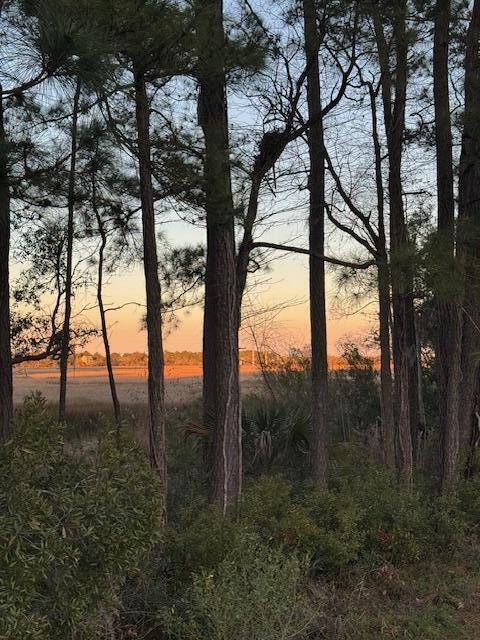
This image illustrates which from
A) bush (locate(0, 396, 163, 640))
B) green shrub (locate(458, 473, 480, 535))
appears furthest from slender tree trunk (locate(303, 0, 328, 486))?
bush (locate(0, 396, 163, 640))

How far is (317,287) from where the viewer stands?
34.8 feet

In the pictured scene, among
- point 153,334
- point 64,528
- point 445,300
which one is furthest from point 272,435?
point 64,528

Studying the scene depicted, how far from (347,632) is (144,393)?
1278cm

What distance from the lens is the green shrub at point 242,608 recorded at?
404 cm

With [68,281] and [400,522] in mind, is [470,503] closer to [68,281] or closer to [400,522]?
[400,522]

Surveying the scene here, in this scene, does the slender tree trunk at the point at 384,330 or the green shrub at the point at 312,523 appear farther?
the slender tree trunk at the point at 384,330

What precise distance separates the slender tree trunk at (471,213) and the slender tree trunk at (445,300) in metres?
0.25

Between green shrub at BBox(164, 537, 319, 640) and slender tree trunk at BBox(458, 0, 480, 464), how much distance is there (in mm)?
5615

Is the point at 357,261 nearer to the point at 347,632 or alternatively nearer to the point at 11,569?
the point at 347,632

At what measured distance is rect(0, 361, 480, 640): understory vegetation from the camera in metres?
3.32

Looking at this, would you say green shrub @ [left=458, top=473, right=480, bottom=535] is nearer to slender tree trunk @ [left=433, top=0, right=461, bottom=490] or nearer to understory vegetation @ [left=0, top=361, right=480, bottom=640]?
understory vegetation @ [left=0, top=361, right=480, bottom=640]

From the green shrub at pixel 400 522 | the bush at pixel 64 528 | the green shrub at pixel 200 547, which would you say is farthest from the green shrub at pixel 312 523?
the bush at pixel 64 528

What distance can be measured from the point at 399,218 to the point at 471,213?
1.01 meters

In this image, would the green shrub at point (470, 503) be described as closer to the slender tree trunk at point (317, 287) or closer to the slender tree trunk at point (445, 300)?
the slender tree trunk at point (445, 300)
